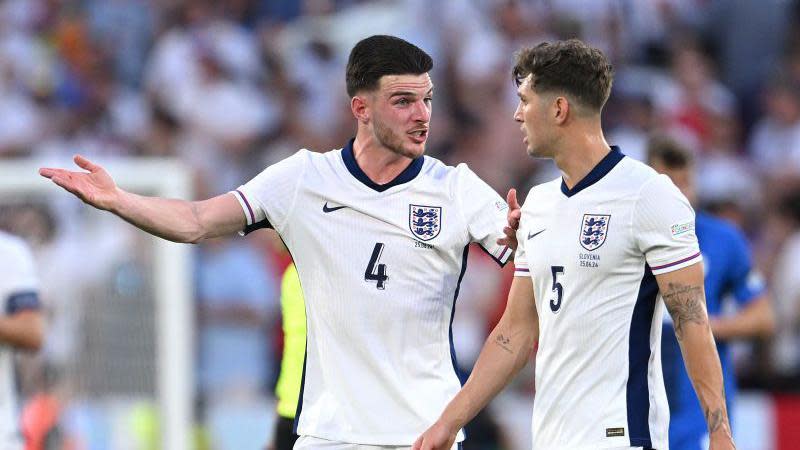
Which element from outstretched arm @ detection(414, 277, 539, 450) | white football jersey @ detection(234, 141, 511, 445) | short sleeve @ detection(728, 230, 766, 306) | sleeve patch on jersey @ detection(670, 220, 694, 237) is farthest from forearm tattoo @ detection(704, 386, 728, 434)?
short sleeve @ detection(728, 230, 766, 306)

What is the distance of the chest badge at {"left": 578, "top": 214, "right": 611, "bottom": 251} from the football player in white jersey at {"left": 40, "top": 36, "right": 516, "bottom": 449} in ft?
1.59

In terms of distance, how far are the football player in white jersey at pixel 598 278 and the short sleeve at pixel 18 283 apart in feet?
7.56

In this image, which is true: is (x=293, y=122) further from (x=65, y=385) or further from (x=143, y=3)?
(x=65, y=385)

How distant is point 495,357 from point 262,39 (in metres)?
8.99

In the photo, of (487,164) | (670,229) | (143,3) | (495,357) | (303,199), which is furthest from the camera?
(143,3)

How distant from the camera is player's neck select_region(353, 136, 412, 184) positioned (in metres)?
5.87

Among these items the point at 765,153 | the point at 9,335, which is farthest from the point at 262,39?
the point at 9,335

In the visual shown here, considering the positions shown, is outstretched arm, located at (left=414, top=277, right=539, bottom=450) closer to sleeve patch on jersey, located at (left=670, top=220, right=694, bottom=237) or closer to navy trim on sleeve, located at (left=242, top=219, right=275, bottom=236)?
sleeve patch on jersey, located at (left=670, top=220, right=694, bottom=237)

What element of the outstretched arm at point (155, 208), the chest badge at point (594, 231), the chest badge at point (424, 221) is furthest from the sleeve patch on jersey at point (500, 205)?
the outstretched arm at point (155, 208)

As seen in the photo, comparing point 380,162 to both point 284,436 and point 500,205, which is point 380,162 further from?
point 284,436

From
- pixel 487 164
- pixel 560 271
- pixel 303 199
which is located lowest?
pixel 560 271

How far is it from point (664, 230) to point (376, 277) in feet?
4.02

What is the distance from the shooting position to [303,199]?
5852 mm

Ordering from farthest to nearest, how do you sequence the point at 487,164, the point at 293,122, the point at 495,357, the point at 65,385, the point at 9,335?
the point at 293,122 → the point at 487,164 → the point at 65,385 → the point at 9,335 → the point at 495,357
